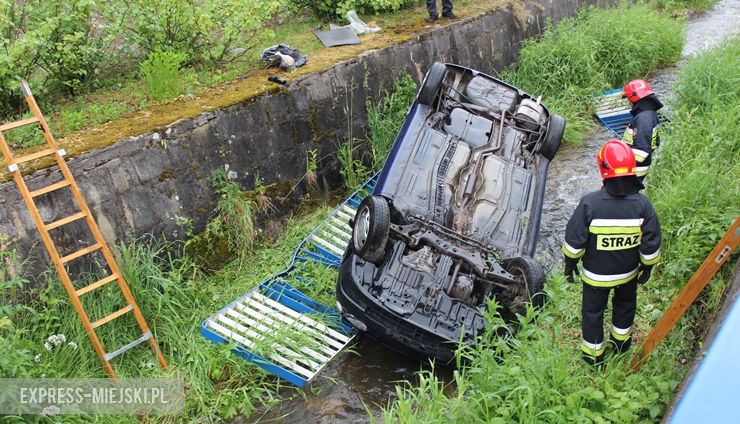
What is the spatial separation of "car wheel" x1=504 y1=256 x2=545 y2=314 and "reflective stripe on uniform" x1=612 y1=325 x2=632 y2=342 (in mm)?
543

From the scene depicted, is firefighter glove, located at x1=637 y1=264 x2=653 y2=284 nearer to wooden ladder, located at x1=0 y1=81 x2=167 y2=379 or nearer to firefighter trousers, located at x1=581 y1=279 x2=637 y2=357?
firefighter trousers, located at x1=581 y1=279 x2=637 y2=357

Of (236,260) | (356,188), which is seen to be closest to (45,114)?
(236,260)

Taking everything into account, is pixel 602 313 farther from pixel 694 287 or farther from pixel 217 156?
pixel 217 156

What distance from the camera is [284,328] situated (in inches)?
191

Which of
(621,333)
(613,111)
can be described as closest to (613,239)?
(621,333)

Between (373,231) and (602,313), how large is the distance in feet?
5.67

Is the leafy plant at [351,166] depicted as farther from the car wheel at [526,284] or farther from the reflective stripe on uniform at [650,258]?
the reflective stripe on uniform at [650,258]

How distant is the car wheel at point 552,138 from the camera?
604cm

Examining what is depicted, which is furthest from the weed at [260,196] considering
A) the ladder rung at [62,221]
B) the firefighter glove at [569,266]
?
the firefighter glove at [569,266]

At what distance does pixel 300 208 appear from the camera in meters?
6.73

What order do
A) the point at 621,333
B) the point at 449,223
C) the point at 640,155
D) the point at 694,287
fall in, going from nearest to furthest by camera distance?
the point at 694,287 → the point at 621,333 → the point at 449,223 → the point at 640,155

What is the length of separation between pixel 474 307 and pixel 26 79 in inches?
181

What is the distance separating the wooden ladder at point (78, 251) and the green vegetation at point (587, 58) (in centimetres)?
629

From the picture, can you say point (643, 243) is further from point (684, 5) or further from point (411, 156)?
point (684, 5)
